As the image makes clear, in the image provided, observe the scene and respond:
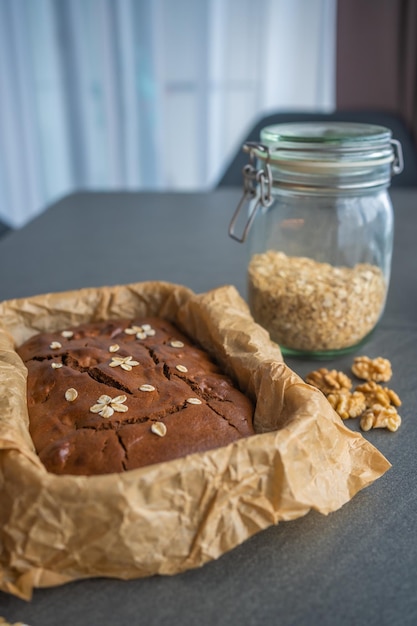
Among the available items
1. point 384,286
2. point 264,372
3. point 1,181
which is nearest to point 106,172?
point 1,181

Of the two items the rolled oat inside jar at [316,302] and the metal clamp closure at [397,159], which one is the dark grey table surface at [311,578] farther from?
the metal clamp closure at [397,159]

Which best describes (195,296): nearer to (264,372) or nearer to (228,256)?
(264,372)

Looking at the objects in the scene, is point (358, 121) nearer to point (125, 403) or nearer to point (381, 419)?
point (381, 419)

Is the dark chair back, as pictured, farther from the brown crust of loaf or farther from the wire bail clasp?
the brown crust of loaf

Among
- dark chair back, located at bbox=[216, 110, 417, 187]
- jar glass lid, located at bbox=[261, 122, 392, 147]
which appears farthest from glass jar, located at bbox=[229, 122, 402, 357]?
dark chair back, located at bbox=[216, 110, 417, 187]

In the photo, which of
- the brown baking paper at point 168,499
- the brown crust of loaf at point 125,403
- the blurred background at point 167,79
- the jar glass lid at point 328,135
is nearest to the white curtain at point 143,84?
the blurred background at point 167,79

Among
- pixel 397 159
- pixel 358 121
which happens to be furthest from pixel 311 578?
pixel 358 121
